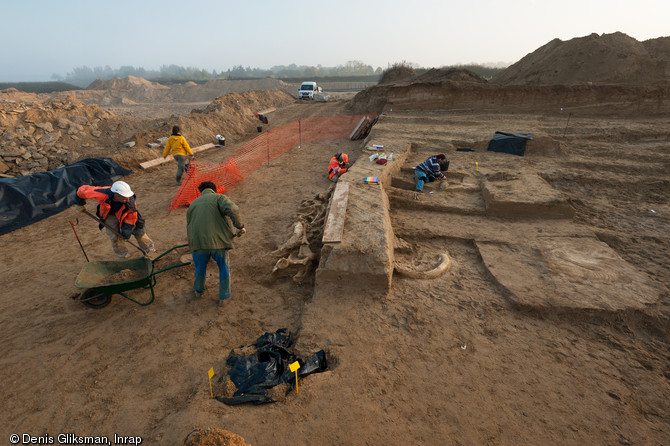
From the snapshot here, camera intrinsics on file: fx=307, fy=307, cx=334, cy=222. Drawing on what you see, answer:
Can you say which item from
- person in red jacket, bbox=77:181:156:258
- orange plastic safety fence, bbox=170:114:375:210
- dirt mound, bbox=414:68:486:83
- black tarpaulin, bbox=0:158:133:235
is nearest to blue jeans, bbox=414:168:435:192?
orange plastic safety fence, bbox=170:114:375:210

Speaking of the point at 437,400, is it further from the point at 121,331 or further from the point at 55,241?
the point at 55,241

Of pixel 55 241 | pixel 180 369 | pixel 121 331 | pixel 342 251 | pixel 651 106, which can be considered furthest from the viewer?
pixel 651 106

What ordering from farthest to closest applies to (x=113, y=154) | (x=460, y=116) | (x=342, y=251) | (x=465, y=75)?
(x=465, y=75)
(x=460, y=116)
(x=113, y=154)
(x=342, y=251)

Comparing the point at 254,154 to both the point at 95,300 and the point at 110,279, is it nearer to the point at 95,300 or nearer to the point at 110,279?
the point at 110,279

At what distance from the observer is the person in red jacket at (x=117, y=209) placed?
14.9 feet

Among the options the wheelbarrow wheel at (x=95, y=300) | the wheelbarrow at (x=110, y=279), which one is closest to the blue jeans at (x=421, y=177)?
the wheelbarrow at (x=110, y=279)

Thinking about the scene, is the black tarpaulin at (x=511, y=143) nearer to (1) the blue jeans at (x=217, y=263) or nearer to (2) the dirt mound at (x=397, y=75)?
(1) the blue jeans at (x=217, y=263)

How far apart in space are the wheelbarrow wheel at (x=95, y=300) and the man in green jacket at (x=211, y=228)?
1.32m

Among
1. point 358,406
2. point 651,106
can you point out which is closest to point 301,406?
point 358,406

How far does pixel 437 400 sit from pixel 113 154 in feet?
39.3

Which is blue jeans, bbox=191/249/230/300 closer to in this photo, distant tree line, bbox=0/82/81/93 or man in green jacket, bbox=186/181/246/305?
man in green jacket, bbox=186/181/246/305

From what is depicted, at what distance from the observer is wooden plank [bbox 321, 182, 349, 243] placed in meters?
4.88

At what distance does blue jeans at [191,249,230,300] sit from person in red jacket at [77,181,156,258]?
58.7 inches

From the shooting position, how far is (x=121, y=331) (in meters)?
3.87
